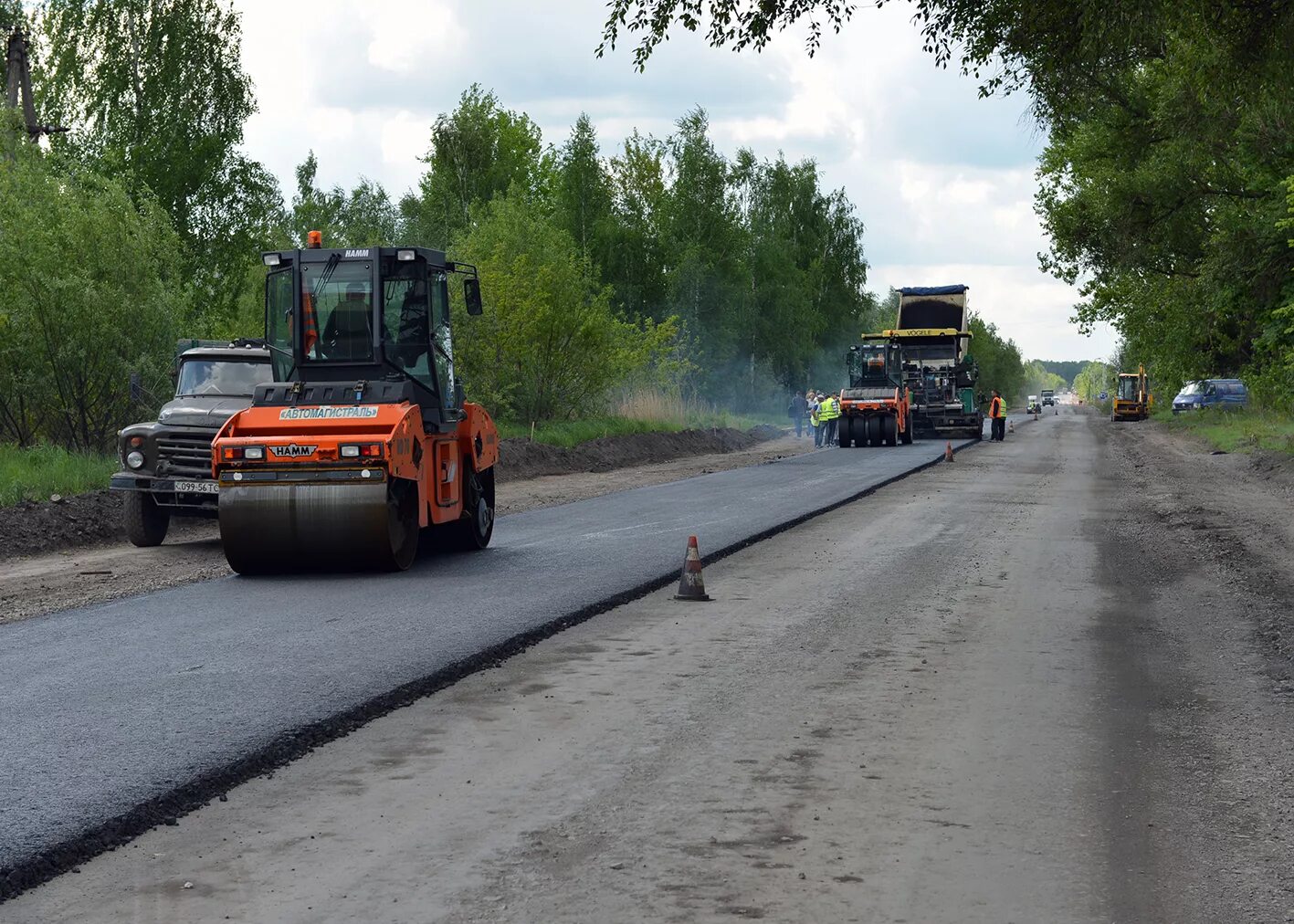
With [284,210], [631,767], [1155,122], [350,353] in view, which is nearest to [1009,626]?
[631,767]

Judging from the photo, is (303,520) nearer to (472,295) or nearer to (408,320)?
(408,320)

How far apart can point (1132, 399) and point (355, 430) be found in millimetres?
70352

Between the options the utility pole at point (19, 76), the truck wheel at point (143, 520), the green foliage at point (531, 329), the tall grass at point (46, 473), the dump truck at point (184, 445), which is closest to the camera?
the dump truck at point (184, 445)

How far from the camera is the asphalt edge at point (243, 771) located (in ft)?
15.9

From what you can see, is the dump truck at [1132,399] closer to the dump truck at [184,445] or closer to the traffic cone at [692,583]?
the dump truck at [184,445]

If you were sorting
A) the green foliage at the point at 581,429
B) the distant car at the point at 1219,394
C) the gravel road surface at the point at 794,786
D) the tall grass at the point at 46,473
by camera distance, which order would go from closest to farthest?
the gravel road surface at the point at 794,786 < the tall grass at the point at 46,473 < the green foliage at the point at 581,429 < the distant car at the point at 1219,394

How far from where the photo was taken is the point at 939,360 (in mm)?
43906

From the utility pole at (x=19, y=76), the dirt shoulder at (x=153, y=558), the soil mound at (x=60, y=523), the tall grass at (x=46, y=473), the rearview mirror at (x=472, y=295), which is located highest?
the utility pole at (x=19, y=76)

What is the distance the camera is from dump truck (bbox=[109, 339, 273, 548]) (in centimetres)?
1498

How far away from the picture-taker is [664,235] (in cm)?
6184

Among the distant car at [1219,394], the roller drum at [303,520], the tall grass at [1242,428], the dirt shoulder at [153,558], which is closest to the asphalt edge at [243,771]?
the roller drum at [303,520]

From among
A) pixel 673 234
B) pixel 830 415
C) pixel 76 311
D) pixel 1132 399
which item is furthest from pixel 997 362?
pixel 76 311

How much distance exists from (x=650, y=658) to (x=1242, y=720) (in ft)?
10.6

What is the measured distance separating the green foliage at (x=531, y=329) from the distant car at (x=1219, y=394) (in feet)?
81.7
